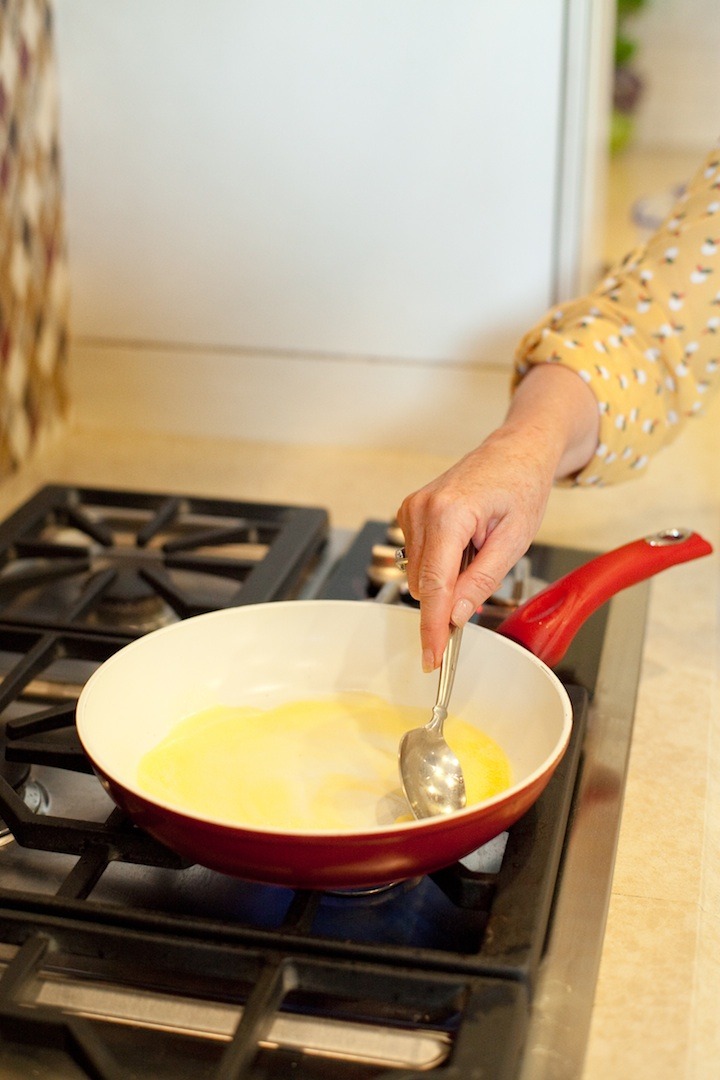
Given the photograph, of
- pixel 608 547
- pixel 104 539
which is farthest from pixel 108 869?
pixel 608 547

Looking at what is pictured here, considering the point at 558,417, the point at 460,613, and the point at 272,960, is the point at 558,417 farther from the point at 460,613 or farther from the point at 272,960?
the point at 272,960

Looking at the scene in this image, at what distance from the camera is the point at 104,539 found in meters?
0.99

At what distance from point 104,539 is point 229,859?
0.50 meters

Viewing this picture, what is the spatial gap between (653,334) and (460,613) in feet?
1.20

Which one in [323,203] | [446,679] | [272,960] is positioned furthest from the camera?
[323,203]

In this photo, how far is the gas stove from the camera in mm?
512

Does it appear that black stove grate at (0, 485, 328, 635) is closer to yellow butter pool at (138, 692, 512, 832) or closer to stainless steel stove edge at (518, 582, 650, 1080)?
yellow butter pool at (138, 692, 512, 832)

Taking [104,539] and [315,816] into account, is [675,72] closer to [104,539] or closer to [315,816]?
[104,539]

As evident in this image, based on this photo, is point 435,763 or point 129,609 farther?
point 129,609

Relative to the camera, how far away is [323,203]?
1.15 metres

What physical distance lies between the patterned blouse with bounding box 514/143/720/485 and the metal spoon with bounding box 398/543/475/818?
27 cm

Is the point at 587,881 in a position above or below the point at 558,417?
below

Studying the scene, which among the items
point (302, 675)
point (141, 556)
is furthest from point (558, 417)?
point (141, 556)

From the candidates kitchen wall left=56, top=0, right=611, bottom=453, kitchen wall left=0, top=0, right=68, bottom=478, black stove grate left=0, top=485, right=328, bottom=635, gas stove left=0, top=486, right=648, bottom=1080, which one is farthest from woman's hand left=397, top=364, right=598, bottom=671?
kitchen wall left=0, top=0, right=68, bottom=478
